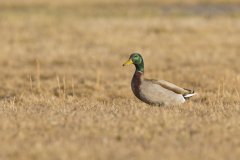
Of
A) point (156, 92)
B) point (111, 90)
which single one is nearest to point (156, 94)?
point (156, 92)

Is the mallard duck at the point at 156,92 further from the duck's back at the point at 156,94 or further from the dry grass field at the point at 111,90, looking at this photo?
the dry grass field at the point at 111,90

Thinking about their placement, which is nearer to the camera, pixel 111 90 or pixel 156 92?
pixel 156 92

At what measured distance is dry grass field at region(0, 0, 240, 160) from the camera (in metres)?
7.73

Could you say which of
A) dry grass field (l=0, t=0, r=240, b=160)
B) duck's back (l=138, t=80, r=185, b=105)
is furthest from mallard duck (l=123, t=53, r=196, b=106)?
dry grass field (l=0, t=0, r=240, b=160)

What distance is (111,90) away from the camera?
1488cm

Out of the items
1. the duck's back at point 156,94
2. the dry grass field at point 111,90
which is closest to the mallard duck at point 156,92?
the duck's back at point 156,94

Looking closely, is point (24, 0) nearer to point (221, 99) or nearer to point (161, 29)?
point (161, 29)

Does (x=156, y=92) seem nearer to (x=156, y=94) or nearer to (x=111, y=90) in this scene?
(x=156, y=94)

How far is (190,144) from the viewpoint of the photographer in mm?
7871

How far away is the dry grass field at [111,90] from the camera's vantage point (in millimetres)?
7727

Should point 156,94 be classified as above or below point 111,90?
above

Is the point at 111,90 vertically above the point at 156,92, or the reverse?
the point at 156,92

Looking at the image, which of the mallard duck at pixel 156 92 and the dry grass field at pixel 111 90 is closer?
the dry grass field at pixel 111 90

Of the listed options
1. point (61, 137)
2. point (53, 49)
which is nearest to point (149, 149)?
point (61, 137)
